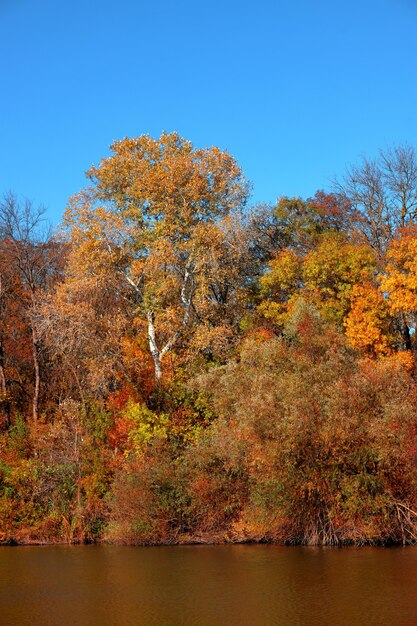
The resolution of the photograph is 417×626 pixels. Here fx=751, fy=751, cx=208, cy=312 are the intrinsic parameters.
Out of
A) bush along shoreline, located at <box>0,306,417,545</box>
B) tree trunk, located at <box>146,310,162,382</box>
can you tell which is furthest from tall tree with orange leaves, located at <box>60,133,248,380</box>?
bush along shoreline, located at <box>0,306,417,545</box>

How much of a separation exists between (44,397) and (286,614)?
29.1 meters

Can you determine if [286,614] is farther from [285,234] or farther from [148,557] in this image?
[285,234]

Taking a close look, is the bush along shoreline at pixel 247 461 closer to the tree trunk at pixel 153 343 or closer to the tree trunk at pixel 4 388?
the tree trunk at pixel 153 343

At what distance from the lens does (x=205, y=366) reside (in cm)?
3647

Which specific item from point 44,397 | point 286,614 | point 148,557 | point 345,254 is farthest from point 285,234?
point 286,614

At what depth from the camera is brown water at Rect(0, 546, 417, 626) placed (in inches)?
635

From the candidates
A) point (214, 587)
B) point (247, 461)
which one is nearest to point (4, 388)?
point (247, 461)

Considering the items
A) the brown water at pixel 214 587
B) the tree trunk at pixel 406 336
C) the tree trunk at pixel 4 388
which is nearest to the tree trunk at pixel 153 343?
the tree trunk at pixel 4 388

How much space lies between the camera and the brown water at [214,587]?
635 inches

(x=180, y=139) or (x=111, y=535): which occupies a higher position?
(x=180, y=139)

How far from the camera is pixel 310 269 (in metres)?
41.8

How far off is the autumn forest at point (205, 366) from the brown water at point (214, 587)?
2.26 metres

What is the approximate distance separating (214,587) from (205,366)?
57.7ft

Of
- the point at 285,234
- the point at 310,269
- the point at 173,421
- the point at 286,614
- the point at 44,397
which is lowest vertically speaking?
the point at 286,614
